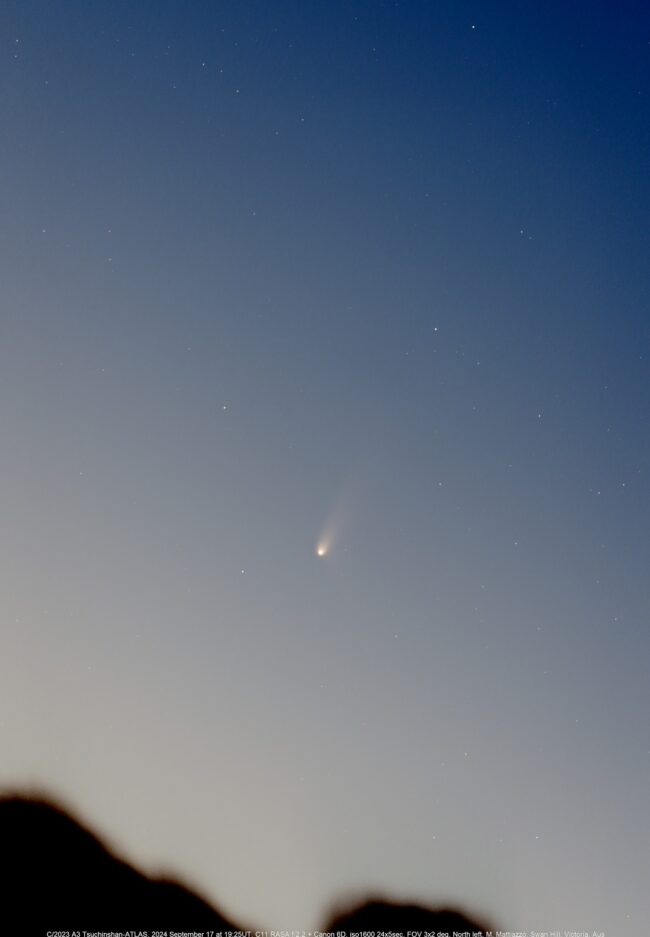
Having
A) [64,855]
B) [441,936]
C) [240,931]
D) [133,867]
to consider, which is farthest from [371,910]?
[64,855]

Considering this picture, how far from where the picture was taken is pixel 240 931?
71.5ft

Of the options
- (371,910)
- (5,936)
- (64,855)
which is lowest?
(5,936)

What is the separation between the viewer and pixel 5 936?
63.5 ft

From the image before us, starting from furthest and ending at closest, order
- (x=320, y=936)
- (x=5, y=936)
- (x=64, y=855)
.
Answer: (x=64, y=855)
(x=320, y=936)
(x=5, y=936)

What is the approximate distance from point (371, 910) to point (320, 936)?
2.95 meters

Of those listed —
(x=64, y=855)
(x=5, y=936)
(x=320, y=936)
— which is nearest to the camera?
(x=5, y=936)

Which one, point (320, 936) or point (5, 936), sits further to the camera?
point (320, 936)

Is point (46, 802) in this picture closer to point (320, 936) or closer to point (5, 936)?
point (5, 936)

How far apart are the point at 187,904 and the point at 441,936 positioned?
7.94m

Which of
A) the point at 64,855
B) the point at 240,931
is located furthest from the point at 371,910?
the point at 64,855

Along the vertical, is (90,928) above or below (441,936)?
below

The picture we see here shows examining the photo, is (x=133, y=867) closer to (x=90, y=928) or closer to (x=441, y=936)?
(x=90, y=928)

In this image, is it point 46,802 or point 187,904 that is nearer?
point 46,802

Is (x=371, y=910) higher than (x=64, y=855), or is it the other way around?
(x=371, y=910)
